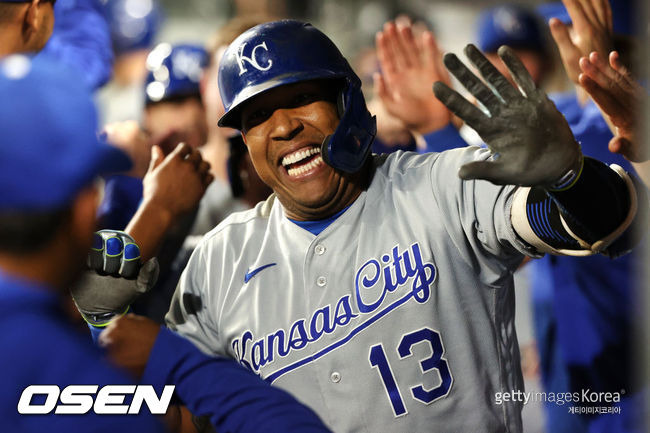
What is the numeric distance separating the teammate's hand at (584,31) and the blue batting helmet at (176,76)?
1.11 meters

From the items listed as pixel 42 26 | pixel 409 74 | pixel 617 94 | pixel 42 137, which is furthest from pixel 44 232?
pixel 617 94

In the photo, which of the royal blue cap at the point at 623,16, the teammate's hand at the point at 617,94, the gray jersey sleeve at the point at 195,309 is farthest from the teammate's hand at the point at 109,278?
the royal blue cap at the point at 623,16

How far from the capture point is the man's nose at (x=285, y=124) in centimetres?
163

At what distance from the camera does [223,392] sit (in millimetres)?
1498

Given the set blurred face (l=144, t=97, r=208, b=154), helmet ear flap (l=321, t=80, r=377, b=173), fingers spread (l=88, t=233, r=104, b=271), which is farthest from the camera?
blurred face (l=144, t=97, r=208, b=154)

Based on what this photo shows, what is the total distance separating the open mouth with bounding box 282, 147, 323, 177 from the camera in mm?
1645

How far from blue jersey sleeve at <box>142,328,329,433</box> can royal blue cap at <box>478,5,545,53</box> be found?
1.35m

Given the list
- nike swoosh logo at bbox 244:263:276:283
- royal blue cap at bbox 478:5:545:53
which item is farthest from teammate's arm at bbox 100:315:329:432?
royal blue cap at bbox 478:5:545:53

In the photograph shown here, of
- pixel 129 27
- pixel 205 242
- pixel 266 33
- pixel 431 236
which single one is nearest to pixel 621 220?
pixel 431 236

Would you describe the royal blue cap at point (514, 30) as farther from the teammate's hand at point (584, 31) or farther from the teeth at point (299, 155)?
the teeth at point (299, 155)

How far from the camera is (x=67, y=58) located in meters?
2.04

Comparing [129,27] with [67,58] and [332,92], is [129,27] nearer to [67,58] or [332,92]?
[67,58]

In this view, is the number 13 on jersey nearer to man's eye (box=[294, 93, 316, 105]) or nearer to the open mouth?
the open mouth

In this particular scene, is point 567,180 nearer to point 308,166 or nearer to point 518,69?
point 518,69
